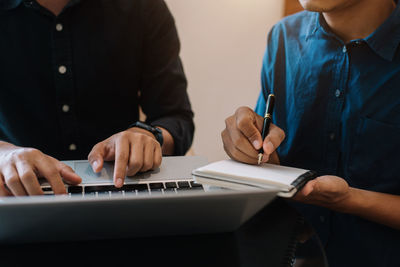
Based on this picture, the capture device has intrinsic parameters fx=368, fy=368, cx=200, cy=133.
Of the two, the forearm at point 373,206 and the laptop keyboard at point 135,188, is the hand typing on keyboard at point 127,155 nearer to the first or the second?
the laptop keyboard at point 135,188

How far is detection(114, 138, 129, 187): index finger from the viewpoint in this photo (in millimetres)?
610

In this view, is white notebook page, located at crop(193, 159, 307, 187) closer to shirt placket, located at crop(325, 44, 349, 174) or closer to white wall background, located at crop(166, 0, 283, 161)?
shirt placket, located at crop(325, 44, 349, 174)

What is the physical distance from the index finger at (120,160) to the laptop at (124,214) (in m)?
0.14

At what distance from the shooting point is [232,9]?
2289 mm

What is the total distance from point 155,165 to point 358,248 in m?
0.49

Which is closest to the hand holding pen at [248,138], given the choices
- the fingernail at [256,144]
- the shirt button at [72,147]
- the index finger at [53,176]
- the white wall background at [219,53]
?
the fingernail at [256,144]

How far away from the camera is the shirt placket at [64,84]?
960mm

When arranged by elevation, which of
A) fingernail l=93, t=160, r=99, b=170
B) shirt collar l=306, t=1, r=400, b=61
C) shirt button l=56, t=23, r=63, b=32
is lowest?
fingernail l=93, t=160, r=99, b=170

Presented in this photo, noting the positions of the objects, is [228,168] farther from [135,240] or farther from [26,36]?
[26,36]

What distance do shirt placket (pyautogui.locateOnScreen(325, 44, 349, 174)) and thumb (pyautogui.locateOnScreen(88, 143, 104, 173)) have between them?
0.52 m

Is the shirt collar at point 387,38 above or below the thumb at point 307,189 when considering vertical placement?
above

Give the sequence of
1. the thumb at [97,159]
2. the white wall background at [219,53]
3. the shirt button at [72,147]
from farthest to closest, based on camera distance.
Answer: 1. the white wall background at [219,53]
2. the shirt button at [72,147]
3. the thumb at [97,159]

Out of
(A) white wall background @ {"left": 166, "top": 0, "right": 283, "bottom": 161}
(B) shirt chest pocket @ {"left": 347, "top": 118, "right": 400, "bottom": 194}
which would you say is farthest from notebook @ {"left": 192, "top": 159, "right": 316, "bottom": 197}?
(A) white wall background @ {"left": 166, "top": 0, "right": 283, "bottom": 161}

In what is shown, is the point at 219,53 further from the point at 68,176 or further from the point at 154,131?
the point at 68,176
